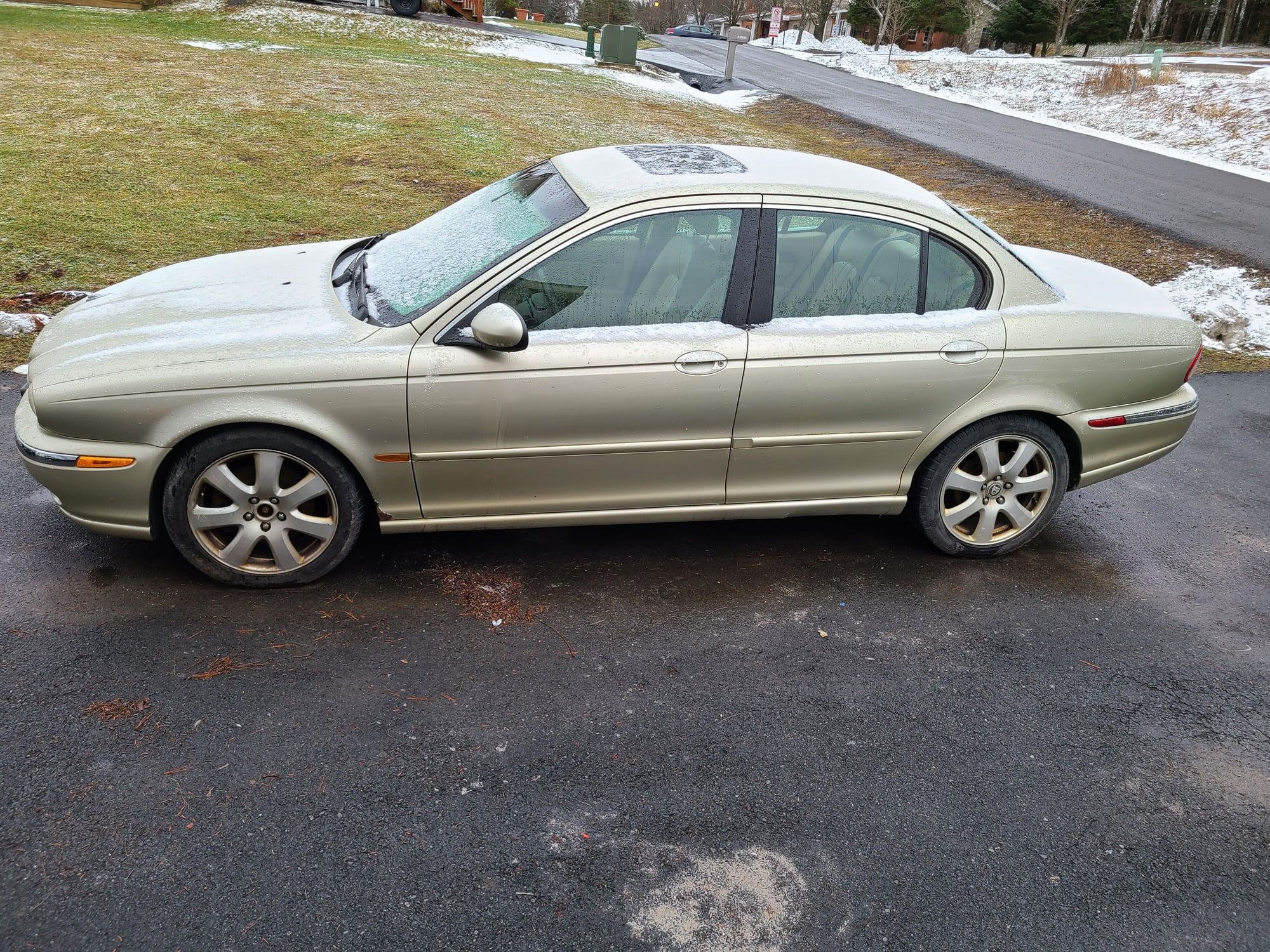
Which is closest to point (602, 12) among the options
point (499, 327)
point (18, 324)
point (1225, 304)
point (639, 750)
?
point (1225, 304)

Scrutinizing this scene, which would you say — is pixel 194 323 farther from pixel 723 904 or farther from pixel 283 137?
pixel 283 137

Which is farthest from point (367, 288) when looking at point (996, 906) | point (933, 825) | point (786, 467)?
point (996, 906)

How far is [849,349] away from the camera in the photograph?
407 centimetres

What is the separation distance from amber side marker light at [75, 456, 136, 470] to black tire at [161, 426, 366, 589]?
0.16 meters

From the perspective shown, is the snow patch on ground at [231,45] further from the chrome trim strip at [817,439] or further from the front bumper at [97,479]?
the chrome trim strip at [817,439]

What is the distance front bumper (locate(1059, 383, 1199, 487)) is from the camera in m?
4.42

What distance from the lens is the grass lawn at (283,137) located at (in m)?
8.95

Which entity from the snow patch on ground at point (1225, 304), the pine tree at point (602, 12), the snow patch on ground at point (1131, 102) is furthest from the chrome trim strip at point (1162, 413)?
the pine tree at point (602, 12)

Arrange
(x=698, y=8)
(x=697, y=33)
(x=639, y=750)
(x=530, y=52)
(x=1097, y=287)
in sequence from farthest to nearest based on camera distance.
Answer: (x=698, y=8), (x=697, y=33), (x=530, y=52), (x=1097, y=287), (x=639, y=750)

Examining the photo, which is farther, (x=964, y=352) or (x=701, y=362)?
(x=964, y=352)

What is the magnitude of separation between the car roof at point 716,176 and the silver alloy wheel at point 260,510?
1.59 meters

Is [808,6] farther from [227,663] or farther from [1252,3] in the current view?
[227,663]

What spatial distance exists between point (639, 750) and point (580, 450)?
126 cm

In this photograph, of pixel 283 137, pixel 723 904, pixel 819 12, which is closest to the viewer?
pixel 723 904
